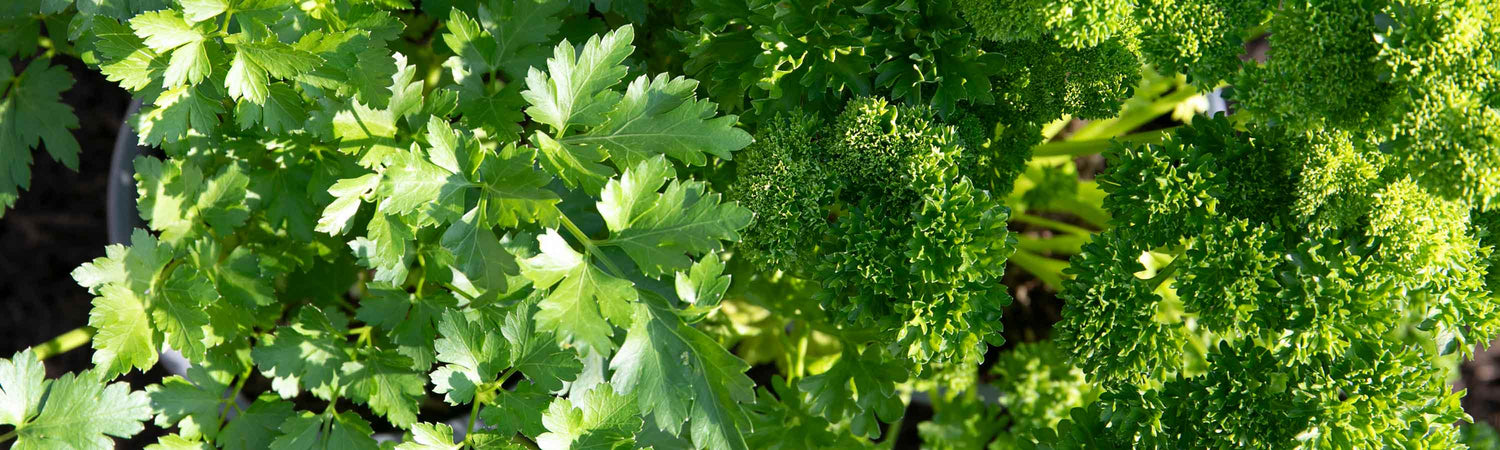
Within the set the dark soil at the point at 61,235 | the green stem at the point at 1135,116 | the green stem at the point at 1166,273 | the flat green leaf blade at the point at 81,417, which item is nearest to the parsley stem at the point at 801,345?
the green stem at the point at 1166,273

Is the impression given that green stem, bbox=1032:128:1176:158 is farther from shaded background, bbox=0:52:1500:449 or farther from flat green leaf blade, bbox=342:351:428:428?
flat green leaf blade, bbox=342:351:428:428

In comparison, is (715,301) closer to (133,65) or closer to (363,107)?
(363,107)

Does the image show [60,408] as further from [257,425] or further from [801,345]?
[801,345]

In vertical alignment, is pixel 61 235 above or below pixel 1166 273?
below

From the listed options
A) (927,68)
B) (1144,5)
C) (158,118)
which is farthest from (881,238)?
(158,118)

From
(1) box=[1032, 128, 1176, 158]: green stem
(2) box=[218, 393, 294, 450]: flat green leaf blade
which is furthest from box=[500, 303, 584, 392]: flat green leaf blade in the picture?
(1) box=[1032, 128, 1176, 158]: green stem

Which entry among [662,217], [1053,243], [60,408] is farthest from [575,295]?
[1053,243]
